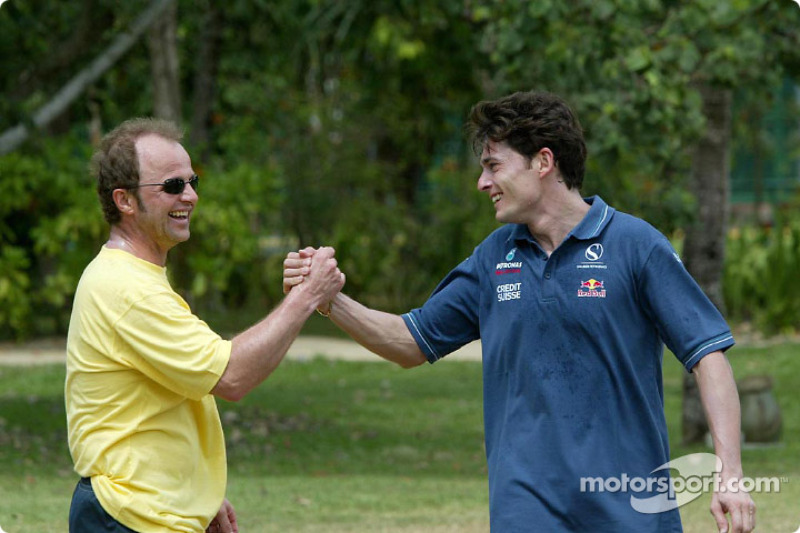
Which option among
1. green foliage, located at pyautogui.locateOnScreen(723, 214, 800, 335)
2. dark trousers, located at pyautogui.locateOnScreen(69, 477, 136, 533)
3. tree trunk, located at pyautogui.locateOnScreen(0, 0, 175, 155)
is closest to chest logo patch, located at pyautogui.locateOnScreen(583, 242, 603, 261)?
dark trousers, located at pyautogui.locateOnScreen(69, 477, 136, 533)

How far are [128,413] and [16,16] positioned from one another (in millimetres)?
8880

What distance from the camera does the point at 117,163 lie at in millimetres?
4016

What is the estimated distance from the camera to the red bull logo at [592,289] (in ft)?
13.5

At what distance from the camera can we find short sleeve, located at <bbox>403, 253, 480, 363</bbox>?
4.59m

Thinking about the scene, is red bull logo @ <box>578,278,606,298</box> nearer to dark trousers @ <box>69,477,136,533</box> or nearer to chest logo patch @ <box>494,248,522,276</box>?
chest logo patch @ <box>494,248,522,276</box>

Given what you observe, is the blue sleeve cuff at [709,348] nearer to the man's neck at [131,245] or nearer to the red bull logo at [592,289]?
the red bull logo at [592,289]

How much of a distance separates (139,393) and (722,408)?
5.65ft

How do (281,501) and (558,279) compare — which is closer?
(558,279)

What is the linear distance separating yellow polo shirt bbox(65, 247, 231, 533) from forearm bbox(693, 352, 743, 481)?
4.75 feet

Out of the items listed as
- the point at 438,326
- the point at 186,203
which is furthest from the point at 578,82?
the point at 186,203

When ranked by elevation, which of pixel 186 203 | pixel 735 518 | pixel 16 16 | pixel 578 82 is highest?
→ pixel 16 16

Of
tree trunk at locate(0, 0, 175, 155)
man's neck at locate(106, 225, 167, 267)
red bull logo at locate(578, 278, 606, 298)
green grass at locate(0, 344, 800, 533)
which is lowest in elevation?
green grass at locate(0, 344, 800, 533)

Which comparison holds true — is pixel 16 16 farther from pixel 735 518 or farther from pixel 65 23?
pixel 735 518

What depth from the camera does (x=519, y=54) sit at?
1012cm
